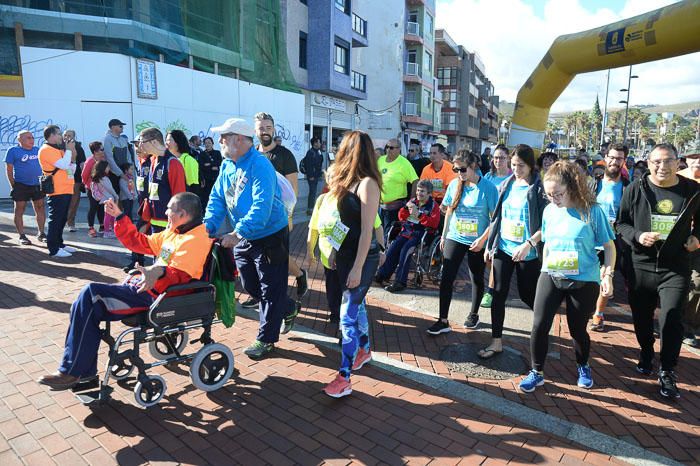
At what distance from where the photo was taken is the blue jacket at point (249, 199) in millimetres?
3736

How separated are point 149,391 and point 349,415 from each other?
1.39 metres

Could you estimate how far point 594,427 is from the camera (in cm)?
329

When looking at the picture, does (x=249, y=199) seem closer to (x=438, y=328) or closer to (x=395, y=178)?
(x=438, y=328)

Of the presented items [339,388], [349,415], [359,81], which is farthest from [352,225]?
[359,81]

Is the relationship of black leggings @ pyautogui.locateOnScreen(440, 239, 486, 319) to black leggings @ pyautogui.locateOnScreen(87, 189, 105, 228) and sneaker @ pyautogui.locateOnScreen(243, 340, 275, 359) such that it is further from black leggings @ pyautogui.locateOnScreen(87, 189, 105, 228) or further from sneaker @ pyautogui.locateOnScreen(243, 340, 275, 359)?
black leggings @ pyautogui.locateOnScreen(87, 189, 105, 228)

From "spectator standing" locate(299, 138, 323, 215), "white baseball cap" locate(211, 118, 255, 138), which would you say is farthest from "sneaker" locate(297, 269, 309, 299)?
"spectator standing" locate(299, 138, 323, 215)

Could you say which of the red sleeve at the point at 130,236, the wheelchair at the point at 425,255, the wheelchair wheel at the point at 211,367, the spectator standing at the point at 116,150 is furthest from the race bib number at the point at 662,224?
the spectator standing at the point at 116,150

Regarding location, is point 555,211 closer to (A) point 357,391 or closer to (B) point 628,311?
(A) point 357,391

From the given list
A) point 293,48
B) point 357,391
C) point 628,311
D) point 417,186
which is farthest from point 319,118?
point 357,391

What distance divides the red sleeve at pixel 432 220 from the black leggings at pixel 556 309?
3001mm

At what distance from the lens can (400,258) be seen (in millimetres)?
6488

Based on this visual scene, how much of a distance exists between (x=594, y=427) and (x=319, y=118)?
2513 centimetres

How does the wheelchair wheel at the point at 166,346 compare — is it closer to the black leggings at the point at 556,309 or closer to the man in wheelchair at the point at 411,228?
the black leggings at the point at 556,309

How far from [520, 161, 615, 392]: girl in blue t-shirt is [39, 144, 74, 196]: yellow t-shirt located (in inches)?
277
